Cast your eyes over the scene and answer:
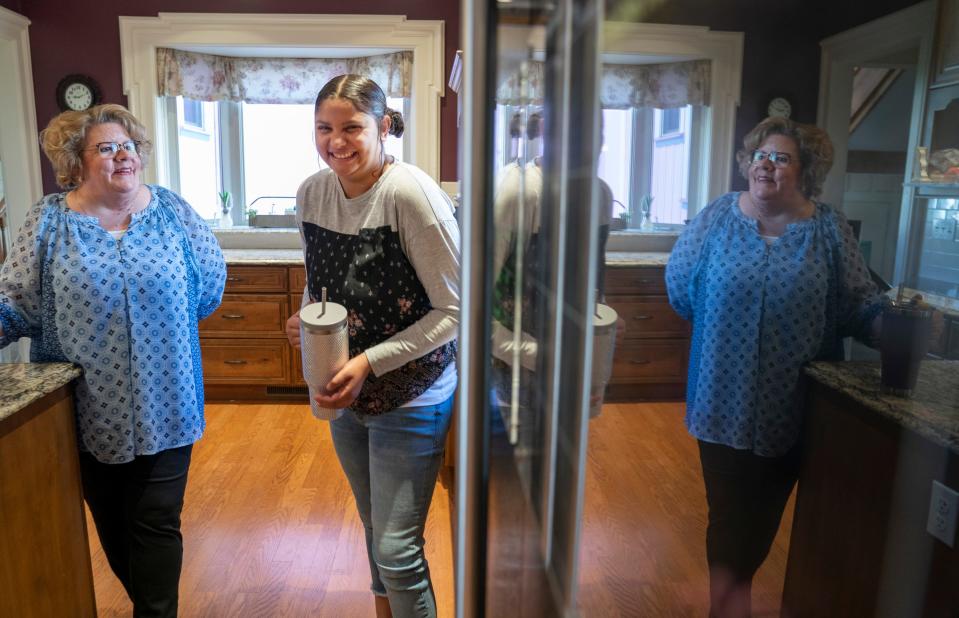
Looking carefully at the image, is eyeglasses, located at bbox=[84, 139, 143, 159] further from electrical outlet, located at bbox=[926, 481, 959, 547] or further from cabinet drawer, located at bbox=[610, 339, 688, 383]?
electrical outlet, located at bbox=[926, 481, 959, 547]

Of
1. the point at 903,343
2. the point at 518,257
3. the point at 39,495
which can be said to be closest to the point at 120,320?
the point at 39,495

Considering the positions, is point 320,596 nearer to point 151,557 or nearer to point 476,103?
point 151,557

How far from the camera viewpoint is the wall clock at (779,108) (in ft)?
0.68

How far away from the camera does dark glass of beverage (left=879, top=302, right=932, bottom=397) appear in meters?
0.18

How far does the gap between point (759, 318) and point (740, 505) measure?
72mm

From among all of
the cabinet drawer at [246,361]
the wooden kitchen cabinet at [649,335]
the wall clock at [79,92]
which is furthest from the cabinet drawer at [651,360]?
the wall clock at [79,92]

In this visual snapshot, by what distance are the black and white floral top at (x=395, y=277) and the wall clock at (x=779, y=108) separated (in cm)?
101

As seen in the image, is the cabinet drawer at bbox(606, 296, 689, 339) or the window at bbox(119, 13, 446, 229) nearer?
the cabinet drawer at bbox(606, 296, 689, 339)

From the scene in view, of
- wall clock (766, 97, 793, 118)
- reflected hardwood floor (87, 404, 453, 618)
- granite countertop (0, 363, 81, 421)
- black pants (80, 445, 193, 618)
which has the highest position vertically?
wall clock (766, 97, 793, 118)

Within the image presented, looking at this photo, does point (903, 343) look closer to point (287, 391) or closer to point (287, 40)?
point (287, 391)

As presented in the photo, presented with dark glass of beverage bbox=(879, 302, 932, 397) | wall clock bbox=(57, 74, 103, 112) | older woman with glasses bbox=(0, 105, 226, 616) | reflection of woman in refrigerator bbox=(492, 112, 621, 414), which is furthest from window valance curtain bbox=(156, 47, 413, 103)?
dark glass of beverage bbox=(879, 302, 932, 397)

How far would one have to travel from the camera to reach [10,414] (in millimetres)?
1302

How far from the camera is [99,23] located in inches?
153

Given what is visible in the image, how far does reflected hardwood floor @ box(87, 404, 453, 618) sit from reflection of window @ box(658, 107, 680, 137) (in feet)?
6.22
